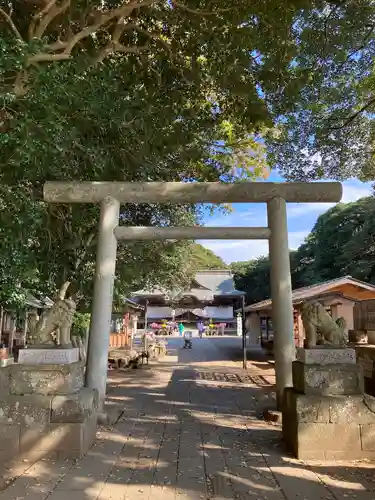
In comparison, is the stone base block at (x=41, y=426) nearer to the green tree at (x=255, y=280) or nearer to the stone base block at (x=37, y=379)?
the stone base block at (x=37, y=379)

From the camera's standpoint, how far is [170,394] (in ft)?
30.1

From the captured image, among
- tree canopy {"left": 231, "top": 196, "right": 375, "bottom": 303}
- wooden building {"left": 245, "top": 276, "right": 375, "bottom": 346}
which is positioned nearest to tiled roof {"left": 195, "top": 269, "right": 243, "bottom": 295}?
tree canopy {"left": 231, "top": 196, "right": 375, "bottom": 303}

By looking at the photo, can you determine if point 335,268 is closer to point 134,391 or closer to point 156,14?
point 134,391

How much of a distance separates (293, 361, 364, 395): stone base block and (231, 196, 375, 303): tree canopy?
19929 millimetres

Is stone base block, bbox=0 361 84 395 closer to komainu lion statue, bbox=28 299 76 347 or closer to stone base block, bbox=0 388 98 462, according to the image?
stone base block, bbox=0 388 98 462

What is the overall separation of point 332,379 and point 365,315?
568cm

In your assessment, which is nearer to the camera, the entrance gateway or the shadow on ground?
the shadow on ground

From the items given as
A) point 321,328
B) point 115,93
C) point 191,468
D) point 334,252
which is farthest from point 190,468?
point 334,252

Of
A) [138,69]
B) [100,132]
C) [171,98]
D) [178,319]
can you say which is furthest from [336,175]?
[178,319]

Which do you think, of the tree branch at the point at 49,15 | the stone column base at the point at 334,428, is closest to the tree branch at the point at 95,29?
the tree branch at the point at 49,15

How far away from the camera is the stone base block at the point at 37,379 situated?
4910 mm

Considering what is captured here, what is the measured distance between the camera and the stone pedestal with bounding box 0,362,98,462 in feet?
15.5

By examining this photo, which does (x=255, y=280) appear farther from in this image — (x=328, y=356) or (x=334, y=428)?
(x=334, y=428)

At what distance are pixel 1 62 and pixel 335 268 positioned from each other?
1082 inches
